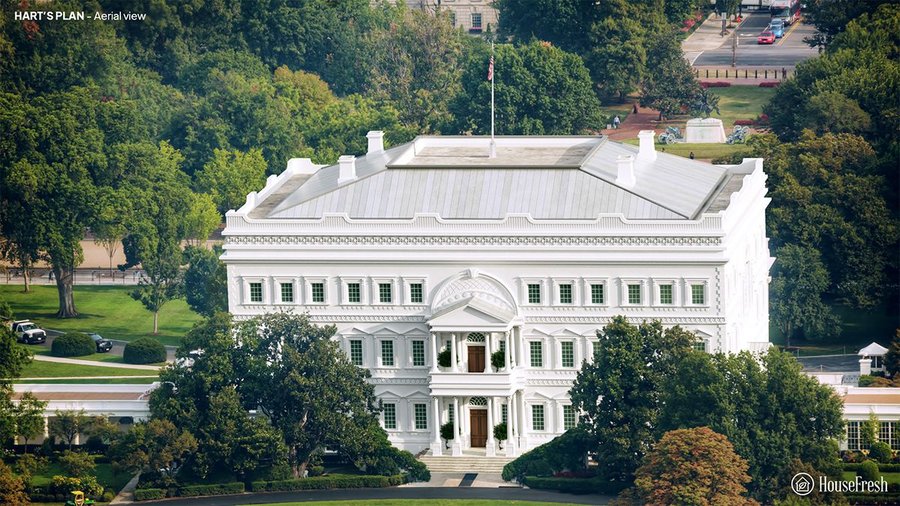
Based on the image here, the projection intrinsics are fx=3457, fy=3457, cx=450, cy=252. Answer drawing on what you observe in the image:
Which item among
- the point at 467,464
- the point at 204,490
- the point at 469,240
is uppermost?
the point at 469,240

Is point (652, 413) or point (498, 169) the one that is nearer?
point (652, 413)

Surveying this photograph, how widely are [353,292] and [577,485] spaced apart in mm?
18617

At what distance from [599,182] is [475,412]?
597 inches

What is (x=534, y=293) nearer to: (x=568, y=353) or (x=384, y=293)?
(x=568, y=353)

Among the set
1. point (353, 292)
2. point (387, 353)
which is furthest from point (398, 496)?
point (353, 292)

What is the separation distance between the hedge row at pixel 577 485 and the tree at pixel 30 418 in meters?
28.2

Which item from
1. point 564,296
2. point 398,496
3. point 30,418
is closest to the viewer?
point 398,496

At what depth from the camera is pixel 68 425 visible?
643 ft

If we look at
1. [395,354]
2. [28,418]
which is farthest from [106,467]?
[395,354]

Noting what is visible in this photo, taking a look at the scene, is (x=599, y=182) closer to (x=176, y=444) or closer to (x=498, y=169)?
(x=498, y=169)

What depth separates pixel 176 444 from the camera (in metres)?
188

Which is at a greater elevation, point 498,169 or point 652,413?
point 498,169

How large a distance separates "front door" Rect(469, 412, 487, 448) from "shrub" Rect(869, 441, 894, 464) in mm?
21540
